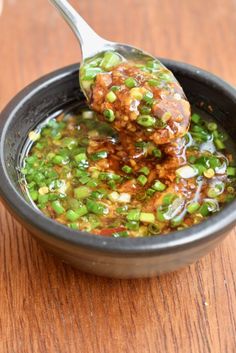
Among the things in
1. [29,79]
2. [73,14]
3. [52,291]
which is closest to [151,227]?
[52,291]

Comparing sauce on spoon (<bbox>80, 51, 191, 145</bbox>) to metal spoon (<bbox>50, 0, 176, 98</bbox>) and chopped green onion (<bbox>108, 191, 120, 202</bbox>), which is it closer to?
metal spoon (<bbox>50, 0, 176, 98</bbox>)

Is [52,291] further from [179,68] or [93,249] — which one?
[179,68]

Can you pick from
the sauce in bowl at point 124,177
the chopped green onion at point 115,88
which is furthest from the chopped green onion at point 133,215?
the chopped green onion at point 115,88

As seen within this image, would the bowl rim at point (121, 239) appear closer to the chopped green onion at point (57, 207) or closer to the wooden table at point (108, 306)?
the chopped green onion at point (57, 207)

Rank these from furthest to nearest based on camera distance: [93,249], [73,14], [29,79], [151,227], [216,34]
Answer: [216,34]
[29,79]
[73,14]
[151,227]
[93,249]

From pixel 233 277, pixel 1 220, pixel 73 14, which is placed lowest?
pixel 233 277

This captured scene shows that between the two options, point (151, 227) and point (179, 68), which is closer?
point (151, 227)

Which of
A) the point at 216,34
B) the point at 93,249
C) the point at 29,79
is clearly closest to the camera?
the point at 93,249

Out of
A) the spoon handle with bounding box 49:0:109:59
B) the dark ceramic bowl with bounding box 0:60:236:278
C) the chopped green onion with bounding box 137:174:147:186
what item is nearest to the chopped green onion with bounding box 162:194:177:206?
the chopped green onion with bounding box 137:174:147:186
